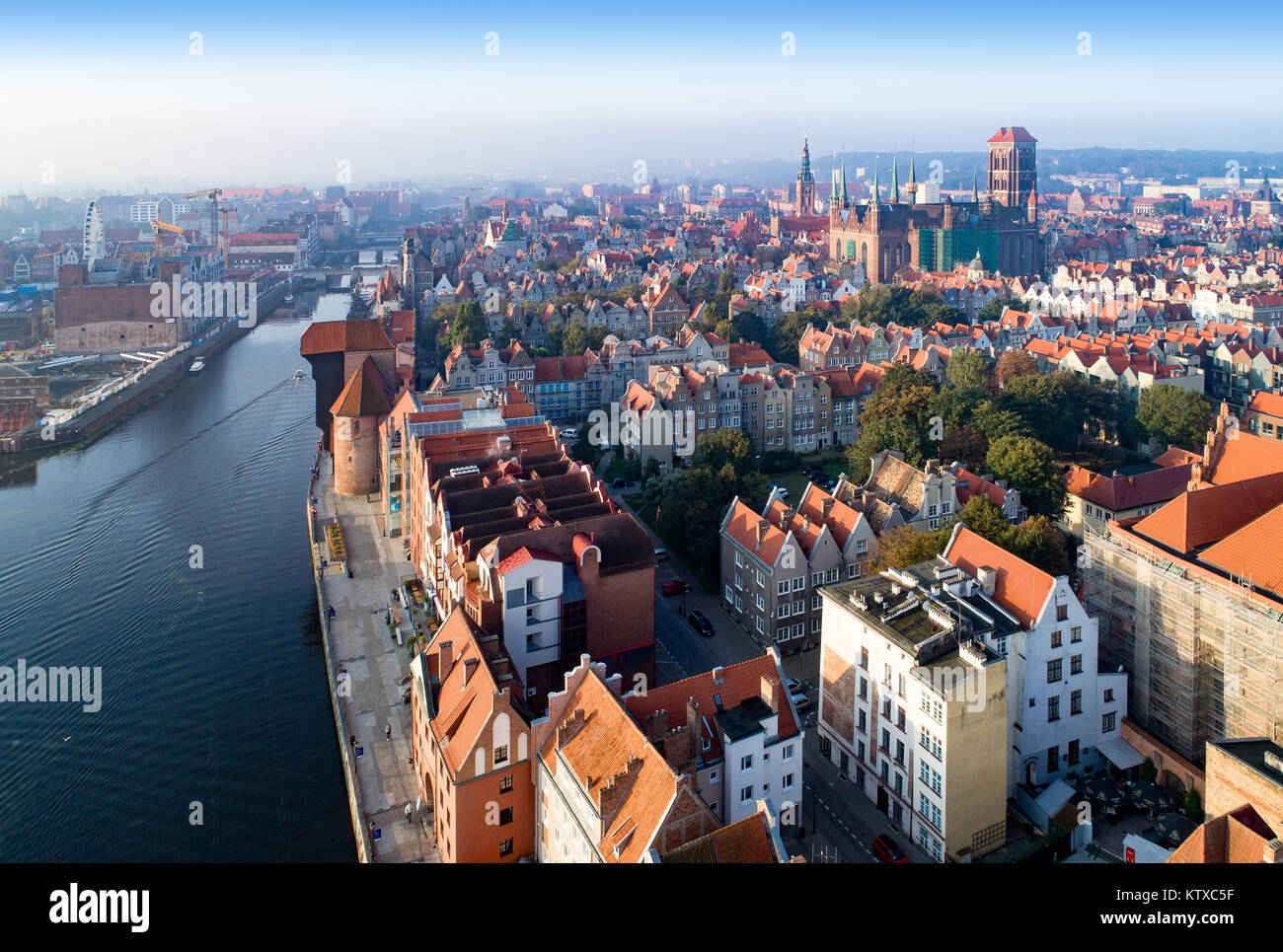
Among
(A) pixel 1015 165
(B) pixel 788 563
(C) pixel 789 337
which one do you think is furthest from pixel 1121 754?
(A) pixel 1015 165

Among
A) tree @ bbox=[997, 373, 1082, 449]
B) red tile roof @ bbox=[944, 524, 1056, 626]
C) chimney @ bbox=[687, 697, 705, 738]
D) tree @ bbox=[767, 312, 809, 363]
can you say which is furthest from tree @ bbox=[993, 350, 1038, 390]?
chimney @ bbox=[687, 697, 705, 738]

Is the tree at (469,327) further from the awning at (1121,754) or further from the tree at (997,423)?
the awning at (1121,754)

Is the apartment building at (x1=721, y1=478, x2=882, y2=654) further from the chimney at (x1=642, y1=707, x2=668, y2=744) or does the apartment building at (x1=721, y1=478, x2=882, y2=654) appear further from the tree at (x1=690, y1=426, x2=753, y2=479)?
the chimney at (x1=642, y1=707, x2=668, y2=744)

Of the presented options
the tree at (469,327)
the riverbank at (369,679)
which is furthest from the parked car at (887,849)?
the tree at (469,327)

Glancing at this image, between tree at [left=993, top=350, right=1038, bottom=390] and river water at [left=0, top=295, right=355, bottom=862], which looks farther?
tree at [left=993, top=350, right=1038, bottom=390]

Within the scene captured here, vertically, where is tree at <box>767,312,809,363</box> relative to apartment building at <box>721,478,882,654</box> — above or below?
above

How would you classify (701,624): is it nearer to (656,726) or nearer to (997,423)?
(656,726)
